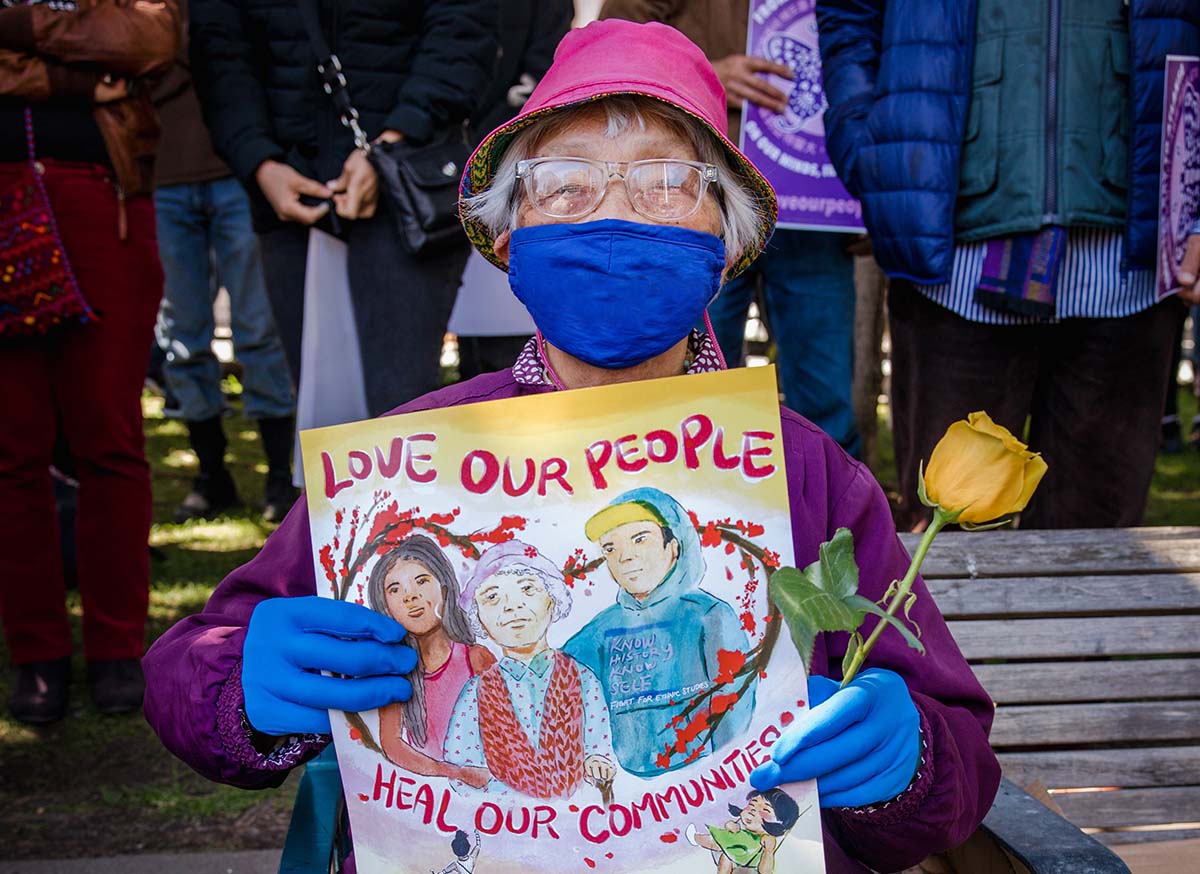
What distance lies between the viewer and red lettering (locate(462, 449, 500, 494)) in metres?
1.39

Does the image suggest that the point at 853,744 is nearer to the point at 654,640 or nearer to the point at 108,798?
the point at 654,640

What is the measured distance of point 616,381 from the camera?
5.60 feet

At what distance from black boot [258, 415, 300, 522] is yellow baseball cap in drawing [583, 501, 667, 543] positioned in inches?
177

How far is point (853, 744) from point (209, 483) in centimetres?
499

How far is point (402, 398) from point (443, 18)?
3.00 feet

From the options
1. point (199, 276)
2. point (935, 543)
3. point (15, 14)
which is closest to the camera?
point (935, 543)

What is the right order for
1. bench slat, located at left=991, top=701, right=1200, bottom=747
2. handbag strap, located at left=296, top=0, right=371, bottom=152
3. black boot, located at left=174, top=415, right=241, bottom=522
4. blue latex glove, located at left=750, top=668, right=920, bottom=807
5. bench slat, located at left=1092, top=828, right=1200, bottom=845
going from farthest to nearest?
black boot, located at left=174, top=415, right=241, bottom=522 → handbag strap, located at left=296, top=0, right=371, bottom=152 → bench slat, located at left=991, top=701, right=1200, bottom=747 → bench slat, located at left=1092, top=828, right=1200, bottom=845 → blue latex glove, located at left=750, top=668, right=920, bottom=807

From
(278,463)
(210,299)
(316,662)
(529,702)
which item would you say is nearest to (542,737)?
(529,702)

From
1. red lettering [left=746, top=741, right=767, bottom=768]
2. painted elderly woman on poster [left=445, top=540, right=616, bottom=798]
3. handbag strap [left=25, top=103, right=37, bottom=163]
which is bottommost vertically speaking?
red lettering [left=746, top=741, right=767, bottom=768]

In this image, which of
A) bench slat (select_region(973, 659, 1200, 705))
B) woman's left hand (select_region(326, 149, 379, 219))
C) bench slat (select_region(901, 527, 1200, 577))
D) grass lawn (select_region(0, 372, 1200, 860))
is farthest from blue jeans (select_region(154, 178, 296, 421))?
bench slat (select_region(973, 659, 1200, 705))

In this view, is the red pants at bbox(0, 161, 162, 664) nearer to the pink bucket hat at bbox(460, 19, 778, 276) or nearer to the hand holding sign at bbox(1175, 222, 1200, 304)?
the pink bucket hat at bbox(460, 19, 778, 276)

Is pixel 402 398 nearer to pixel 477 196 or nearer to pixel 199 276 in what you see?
pixel 477 196

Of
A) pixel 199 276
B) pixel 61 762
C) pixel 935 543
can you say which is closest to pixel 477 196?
pixel 935 543

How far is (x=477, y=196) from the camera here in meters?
1.85
